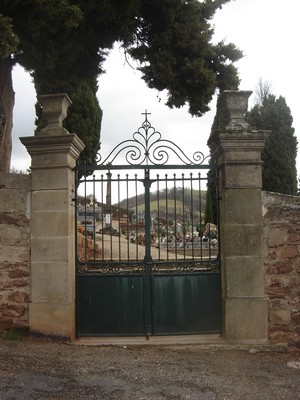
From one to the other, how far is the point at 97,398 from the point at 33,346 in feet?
5.44

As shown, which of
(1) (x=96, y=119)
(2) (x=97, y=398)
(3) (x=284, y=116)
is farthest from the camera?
(3) (x=284, y=116)

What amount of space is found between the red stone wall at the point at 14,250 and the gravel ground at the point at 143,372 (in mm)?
→ 418

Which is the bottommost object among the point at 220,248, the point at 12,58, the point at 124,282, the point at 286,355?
the point at 286,355

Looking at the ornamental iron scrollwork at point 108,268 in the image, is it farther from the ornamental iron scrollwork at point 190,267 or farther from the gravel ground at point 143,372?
the gravel ground at point 143,372

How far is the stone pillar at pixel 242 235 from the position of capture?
205 inches

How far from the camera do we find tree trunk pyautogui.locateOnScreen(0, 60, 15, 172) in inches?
253

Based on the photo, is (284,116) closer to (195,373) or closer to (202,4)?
(202,4)

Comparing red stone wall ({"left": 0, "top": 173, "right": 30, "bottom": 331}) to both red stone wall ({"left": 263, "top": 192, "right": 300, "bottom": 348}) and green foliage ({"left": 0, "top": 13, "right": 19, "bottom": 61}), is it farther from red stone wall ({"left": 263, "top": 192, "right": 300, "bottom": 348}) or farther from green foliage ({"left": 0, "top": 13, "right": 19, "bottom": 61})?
red stone wall ({"left": 263, "top": 192, "right": 300, "bottom": 348})

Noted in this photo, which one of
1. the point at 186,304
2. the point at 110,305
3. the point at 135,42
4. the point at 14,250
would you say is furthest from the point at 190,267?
the point at 135,42

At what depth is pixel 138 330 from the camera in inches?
214

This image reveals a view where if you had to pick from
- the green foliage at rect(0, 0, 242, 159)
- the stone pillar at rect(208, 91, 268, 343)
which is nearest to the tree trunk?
the green foliage at rect(0, 0, 242, 159)

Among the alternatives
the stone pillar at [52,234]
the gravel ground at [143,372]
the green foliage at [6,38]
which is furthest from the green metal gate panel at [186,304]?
the green foliage at [6,38]

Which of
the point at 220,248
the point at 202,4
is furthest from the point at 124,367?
the point at 202,4

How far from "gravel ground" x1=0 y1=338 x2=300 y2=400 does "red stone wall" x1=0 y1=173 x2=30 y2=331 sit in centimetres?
42
